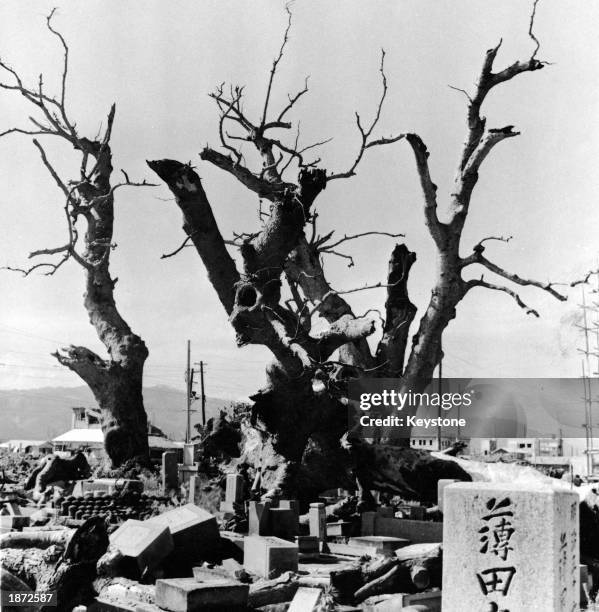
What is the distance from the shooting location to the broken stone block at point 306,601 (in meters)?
5.99

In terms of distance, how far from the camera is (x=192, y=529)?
848 centimetres

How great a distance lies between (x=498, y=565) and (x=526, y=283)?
10900 millimetres

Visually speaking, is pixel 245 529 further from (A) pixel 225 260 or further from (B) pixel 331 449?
(A) pixel 225 260

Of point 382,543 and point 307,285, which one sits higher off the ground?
point 307,285

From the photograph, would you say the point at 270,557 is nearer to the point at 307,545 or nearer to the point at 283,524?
the point at 307,545

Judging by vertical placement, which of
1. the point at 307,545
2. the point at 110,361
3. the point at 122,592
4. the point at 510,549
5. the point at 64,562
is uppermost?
the point at 110,361

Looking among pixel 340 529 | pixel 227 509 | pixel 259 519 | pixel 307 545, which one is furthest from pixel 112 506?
pixel 307 545

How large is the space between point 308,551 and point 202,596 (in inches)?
131

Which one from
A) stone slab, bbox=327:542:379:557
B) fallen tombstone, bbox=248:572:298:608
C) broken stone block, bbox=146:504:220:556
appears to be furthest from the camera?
stone slab, bbox=327:542:379:557

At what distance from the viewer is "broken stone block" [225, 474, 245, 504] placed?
11914 mm

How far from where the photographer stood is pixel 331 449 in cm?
1349

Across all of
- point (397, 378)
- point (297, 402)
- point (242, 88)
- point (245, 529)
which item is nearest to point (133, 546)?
point (245, 529)

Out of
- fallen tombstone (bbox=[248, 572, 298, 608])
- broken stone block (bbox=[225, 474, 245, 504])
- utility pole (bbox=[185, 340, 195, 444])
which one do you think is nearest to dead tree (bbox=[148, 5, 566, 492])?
broken stone block (bbox=[225, 474, 245, 504])

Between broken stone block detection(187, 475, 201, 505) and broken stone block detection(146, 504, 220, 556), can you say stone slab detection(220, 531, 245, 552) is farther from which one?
broken stone block detection(187, 475, 201, 505)
